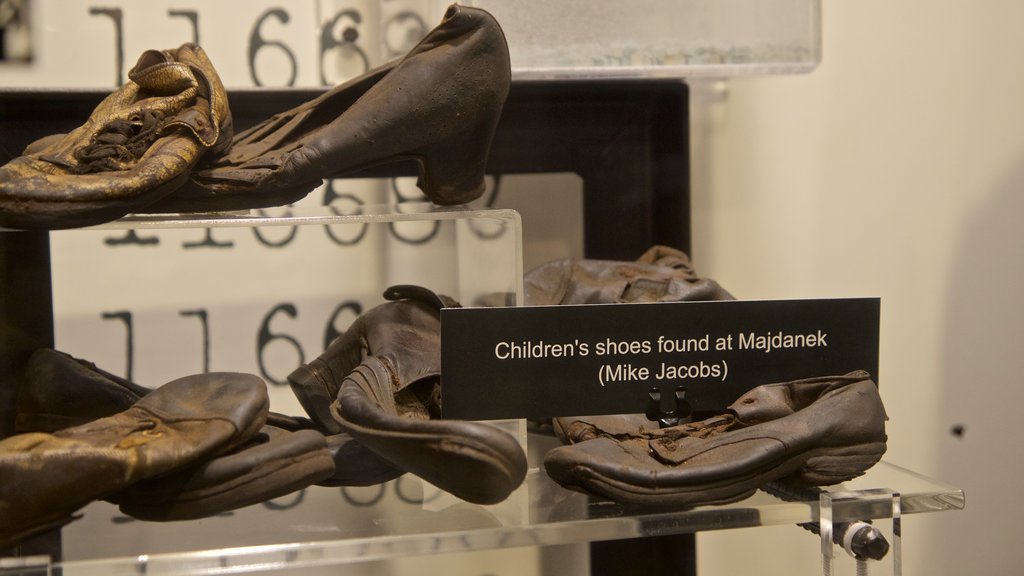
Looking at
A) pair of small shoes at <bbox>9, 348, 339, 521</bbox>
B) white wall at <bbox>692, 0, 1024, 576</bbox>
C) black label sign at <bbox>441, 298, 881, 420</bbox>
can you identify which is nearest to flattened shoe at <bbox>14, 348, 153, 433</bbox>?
pair of small shoes at <bbox>9, 348, 339, 521</bbox>

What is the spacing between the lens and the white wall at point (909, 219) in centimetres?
130

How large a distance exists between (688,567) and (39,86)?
1.00 meters

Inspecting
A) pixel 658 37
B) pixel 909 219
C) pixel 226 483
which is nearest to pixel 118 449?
pixel 226 483

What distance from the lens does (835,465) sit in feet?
2.49

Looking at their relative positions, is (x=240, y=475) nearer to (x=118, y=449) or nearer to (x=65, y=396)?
(x=118, y=449)

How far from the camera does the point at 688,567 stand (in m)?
1.21

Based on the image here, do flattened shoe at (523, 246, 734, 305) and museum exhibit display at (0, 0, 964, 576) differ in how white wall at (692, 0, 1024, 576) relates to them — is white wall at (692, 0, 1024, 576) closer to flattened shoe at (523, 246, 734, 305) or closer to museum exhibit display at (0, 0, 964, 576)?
museum exhibit display at (0, 0, 964, 576)

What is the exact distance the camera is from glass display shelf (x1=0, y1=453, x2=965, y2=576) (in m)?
Answer: 0.69

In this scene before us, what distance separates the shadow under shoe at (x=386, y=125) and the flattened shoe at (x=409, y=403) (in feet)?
0.47

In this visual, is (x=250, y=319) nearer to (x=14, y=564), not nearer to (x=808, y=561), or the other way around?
(x=14, y=564)

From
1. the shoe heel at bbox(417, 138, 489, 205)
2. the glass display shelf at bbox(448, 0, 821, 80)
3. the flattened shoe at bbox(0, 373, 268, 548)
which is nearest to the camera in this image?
the flattened shoe at bbox(0, 373, 268, 548)

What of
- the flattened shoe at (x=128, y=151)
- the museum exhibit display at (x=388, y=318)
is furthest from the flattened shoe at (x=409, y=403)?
the flattened shoe at (x=128, y=151)

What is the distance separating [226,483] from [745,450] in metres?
0.40

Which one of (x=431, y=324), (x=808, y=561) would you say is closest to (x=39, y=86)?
(x=431, y=324)
